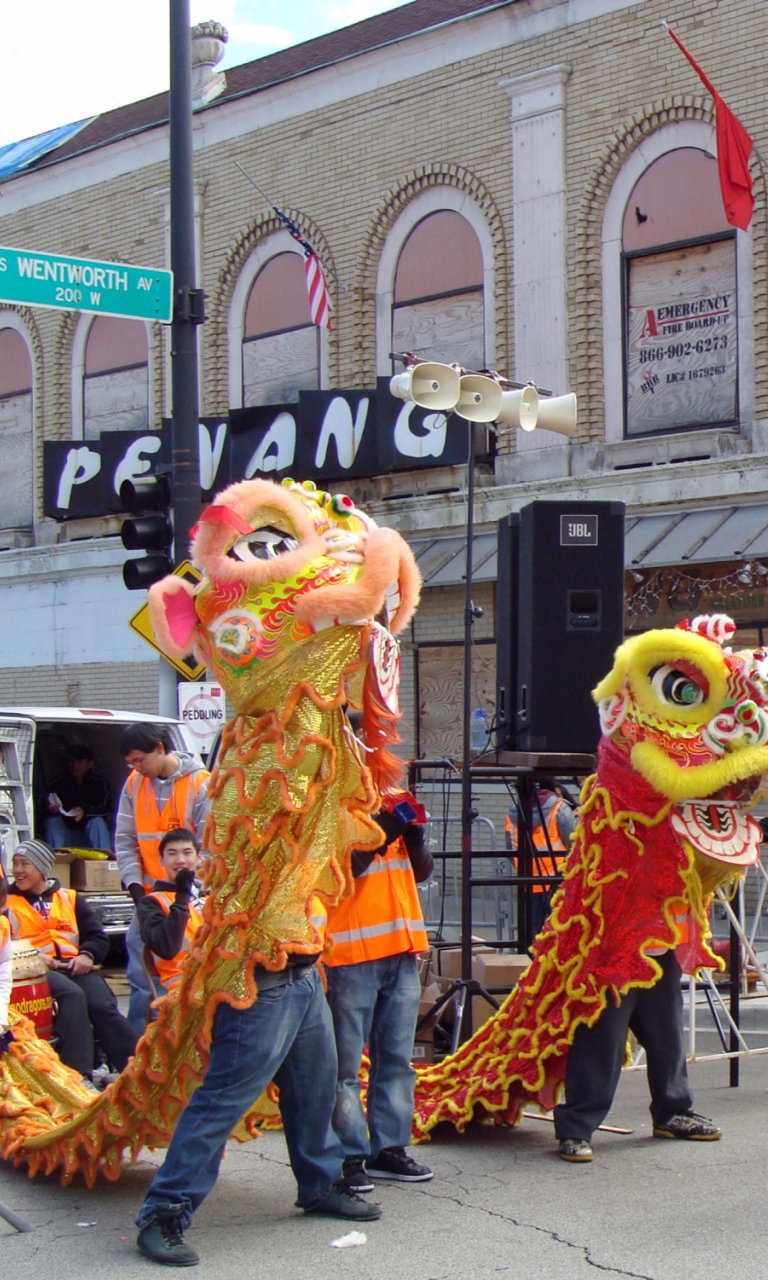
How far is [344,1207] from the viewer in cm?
521

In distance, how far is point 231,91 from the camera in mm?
21531

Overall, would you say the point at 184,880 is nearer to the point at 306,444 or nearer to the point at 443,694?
the point at 443,694

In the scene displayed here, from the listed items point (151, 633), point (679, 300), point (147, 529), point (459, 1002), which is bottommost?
point (459, 1002)

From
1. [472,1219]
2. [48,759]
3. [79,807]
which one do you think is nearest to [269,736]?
[472,1219]

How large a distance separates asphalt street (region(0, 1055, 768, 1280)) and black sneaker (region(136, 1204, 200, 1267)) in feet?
0.15

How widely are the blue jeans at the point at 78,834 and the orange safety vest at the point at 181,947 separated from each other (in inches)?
218

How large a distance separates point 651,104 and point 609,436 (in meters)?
3.27

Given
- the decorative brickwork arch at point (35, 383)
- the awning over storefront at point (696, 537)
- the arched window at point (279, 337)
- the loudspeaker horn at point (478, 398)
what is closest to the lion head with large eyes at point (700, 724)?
the loudspeaker horn at point (478, 398)

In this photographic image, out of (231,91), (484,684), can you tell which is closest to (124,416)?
(231,91)

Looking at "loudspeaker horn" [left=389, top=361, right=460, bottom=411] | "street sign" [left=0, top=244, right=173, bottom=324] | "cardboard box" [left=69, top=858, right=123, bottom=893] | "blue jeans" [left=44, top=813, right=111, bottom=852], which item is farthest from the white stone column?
"loudspeaker horn" [left=389, top=361, right=460, bottom=411]

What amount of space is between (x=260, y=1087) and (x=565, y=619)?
3745mm

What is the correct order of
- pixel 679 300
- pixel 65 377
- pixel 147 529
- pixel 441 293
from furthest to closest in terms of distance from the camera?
pixel 65 377, pixel 441 293, pixel 679 300, pixel 147 529

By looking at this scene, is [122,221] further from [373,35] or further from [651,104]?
[651,104]

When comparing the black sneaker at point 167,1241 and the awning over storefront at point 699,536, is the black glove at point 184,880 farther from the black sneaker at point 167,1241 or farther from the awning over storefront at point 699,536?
the awning over storefront at point 699,536
